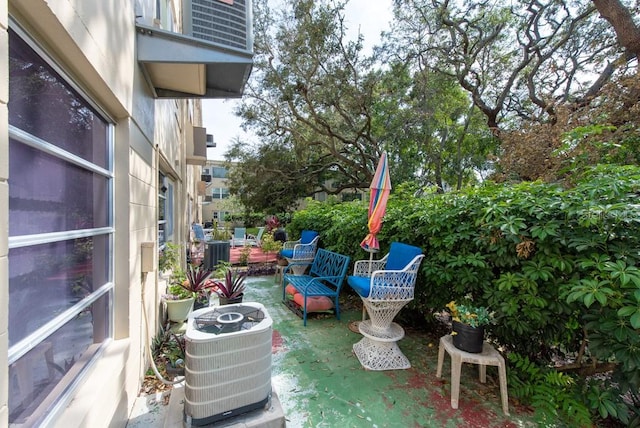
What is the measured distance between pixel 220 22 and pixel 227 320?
2.63 metres

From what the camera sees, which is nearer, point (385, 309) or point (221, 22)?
point (221, 22)

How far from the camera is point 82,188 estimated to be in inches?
64.8

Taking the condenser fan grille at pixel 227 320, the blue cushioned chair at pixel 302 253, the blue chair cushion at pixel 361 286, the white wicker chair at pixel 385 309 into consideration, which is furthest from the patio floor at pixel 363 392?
the blue cushioned chair at pixel 302 253

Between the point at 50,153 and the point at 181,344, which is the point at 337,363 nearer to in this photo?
the point at 181,344

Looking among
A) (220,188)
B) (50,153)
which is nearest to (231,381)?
(50,153)

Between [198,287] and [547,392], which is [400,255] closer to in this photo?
[547,392]

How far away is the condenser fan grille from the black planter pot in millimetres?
1802

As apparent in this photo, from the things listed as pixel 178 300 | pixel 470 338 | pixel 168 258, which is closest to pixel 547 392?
pixel 470 338

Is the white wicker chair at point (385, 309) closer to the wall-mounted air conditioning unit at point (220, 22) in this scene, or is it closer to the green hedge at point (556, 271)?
the green hedge at point (556, 271)

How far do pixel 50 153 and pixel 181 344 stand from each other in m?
2.20

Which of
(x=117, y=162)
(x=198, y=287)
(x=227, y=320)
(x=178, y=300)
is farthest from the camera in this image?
(x=198, y=287)

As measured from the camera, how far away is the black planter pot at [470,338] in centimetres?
245

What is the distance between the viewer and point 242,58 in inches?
102

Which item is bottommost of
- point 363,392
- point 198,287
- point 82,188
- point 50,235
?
point 363,392
